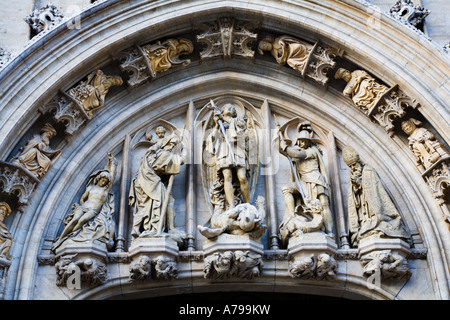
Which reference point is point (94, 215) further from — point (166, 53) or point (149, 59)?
point (166, 53)

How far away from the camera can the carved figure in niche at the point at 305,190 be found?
380 inches

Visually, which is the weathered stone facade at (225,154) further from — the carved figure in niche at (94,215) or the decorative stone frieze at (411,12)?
the decorative stone frieze at (411,12)

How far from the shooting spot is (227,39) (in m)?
10.9

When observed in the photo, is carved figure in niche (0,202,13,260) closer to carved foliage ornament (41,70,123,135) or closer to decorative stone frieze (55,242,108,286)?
decorative stone frieze (55,242,108,286)

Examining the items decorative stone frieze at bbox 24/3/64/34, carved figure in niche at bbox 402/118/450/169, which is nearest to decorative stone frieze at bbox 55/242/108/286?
decorative stone frieze at bbox 24/3/64/34

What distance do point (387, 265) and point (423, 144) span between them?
169 cm

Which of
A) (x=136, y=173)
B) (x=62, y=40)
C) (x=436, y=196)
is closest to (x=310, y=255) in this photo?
(x=436, y=196)

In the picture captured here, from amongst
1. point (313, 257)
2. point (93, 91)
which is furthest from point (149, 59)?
point (313, 257)

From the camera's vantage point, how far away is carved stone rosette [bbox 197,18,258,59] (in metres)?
10.8

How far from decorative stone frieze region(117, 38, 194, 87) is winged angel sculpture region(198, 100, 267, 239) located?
0.85 m

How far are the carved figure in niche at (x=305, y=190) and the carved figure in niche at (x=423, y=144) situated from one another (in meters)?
1.19

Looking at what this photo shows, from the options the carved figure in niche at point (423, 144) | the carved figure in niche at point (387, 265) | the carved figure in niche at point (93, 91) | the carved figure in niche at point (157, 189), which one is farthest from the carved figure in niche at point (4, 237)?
the carved figure in niche at point (423, 144)
